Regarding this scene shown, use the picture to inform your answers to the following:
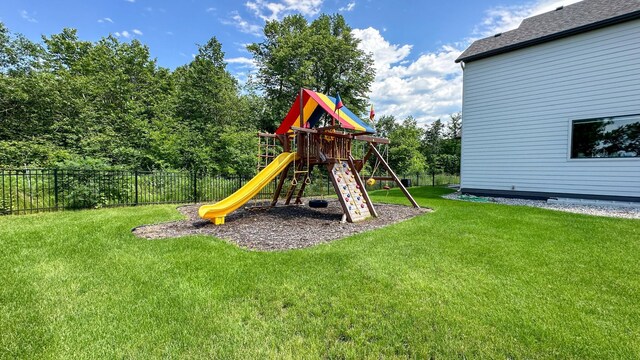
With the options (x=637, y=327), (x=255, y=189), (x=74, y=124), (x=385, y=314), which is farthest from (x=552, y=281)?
(x=74, y=124)

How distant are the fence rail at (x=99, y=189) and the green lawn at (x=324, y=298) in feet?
11.7

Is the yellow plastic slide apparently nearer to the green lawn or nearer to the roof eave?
the green lawn

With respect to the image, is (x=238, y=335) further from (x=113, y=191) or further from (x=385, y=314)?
(x=113, y=191)

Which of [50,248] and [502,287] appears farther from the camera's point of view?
[50,248]

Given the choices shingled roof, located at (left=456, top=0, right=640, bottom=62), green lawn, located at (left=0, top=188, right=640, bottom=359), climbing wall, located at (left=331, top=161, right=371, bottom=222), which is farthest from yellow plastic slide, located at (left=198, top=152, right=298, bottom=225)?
shingled roof, located at (left=456, top=0, right=640, bottom=62)

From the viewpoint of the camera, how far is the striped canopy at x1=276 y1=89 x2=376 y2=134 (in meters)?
7.84

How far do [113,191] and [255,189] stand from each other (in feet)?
18.5

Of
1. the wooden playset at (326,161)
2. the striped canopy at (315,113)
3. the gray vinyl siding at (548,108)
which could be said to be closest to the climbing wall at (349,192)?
the wooden playset at (326,161)

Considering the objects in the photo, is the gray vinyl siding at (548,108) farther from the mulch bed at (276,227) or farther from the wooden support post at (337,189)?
the wooden support post at (337,189)

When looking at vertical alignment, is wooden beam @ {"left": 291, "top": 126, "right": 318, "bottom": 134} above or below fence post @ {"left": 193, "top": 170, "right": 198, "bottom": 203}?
above

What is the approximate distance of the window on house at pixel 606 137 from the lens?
28.0 ft

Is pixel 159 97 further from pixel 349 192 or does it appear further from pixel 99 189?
pixel 349 192

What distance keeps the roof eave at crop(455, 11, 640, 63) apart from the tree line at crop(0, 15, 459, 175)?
461 inches

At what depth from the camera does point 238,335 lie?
7.43 feet
